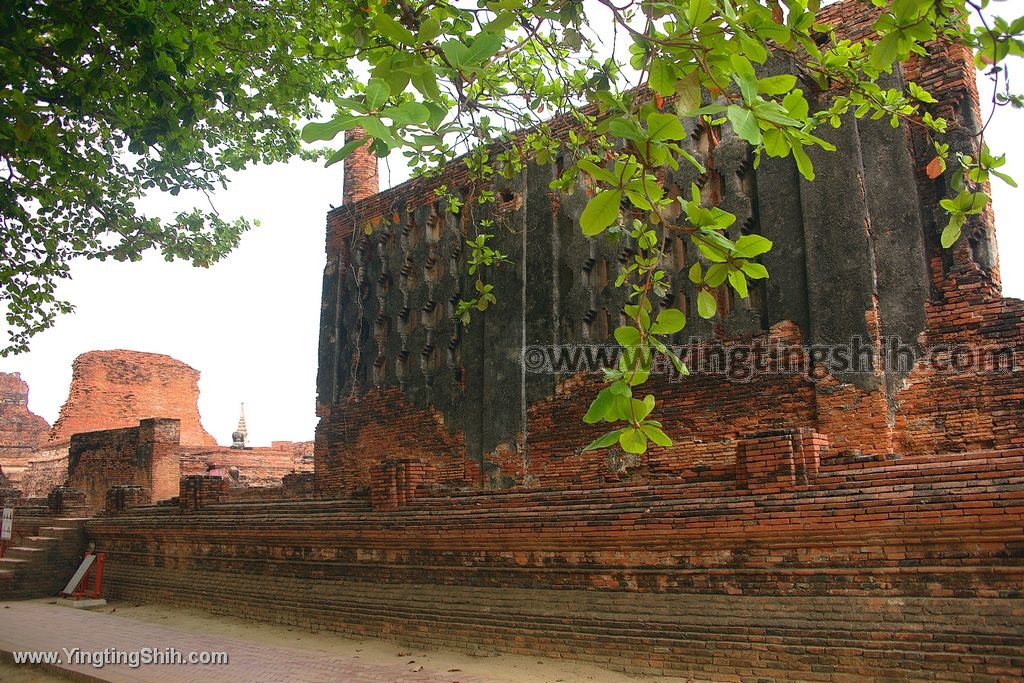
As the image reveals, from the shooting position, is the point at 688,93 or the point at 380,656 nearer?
the point at 688,93

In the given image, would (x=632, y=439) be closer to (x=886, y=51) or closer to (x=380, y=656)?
(x=886, y=51)

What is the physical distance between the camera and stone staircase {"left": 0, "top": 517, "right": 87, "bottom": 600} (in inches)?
501

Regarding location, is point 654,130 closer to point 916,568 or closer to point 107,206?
point 916,568

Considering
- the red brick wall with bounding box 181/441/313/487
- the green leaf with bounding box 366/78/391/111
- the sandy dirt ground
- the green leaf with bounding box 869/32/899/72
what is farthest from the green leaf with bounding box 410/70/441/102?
the red brick wall with bounding box 181/441/313/487

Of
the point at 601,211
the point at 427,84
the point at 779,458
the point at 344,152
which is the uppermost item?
the point at 427,84

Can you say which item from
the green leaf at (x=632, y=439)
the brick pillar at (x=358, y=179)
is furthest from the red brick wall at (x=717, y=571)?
the brick pillar at (x=358, y=179)

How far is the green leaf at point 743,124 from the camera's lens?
2.58m

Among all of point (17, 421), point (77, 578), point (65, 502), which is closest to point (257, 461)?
point (65, 502)

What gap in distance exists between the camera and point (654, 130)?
9.61ft

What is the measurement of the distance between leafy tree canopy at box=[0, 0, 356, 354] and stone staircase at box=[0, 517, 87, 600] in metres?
3.50

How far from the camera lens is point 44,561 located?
13.1 meters

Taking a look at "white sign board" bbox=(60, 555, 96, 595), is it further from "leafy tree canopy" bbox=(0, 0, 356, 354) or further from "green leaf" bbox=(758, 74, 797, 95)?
"green leaf" bbox=(758, 74, 797, 95)

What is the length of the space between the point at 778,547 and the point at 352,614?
15.8 ft

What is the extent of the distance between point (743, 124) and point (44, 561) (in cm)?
1381
